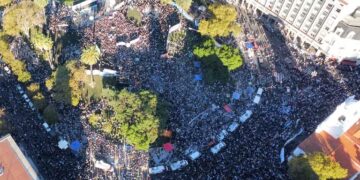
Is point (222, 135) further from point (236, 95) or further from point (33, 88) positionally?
point (33, 88)

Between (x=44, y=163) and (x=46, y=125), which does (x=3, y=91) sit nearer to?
(x=46, y=125)

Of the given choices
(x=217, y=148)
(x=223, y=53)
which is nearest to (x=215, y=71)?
(x=223, y=53)

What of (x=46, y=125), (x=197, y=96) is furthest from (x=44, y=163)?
(x=197, y=96)

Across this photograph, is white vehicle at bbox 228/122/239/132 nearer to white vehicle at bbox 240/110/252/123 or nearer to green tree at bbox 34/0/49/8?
white vehicle at bbox 240/110/252/123

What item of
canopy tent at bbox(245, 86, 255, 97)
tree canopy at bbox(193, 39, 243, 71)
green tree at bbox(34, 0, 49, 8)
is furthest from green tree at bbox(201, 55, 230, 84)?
green tree at bbox(34, 0, 49, 8)

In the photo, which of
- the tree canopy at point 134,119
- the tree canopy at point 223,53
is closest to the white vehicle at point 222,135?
the tree canopy at point 134,119

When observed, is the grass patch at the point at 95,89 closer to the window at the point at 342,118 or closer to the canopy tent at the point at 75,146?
the canopy tent at the point at 75,146
